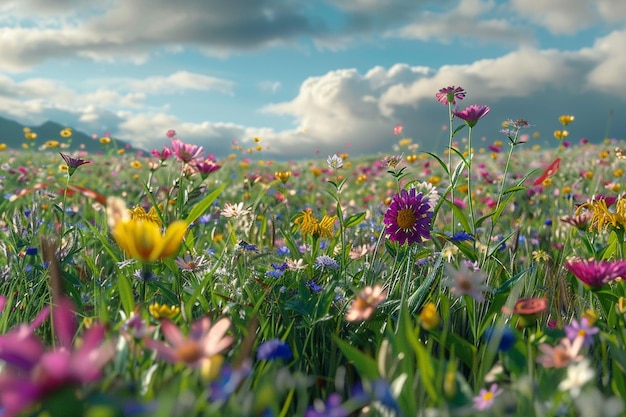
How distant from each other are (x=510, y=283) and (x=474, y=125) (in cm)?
61

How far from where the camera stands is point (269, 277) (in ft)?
6.09

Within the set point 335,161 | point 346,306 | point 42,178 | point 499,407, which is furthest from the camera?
point 42,178

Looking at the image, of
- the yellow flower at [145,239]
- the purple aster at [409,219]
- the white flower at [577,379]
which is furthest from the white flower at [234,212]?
the white flower at [577,379]

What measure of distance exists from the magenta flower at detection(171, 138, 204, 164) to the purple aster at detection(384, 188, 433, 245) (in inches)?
26.3

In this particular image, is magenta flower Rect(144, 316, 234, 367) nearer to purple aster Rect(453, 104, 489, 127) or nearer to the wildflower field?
the wildflower field

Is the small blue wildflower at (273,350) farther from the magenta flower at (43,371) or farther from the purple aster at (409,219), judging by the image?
the purple aster at (409,219)

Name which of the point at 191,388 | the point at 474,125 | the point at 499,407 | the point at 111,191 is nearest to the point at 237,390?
the point at 191,388

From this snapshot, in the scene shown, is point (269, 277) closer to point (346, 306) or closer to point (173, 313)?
point (346, 306)

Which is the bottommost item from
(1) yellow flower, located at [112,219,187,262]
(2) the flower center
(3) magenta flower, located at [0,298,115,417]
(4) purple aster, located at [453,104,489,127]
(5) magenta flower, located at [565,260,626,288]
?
(5) magenta flower, located at [565,260,626,288]

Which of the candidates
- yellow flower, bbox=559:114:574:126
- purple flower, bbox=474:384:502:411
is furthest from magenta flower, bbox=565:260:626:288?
yellow flower, bbox=559:114:574:126

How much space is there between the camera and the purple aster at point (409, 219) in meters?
1.74

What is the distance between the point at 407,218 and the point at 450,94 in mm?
569

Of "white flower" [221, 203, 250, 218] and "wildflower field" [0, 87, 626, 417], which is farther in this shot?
"white flower" [221, 203, 250, 218]

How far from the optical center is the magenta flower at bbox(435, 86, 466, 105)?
2037mm
